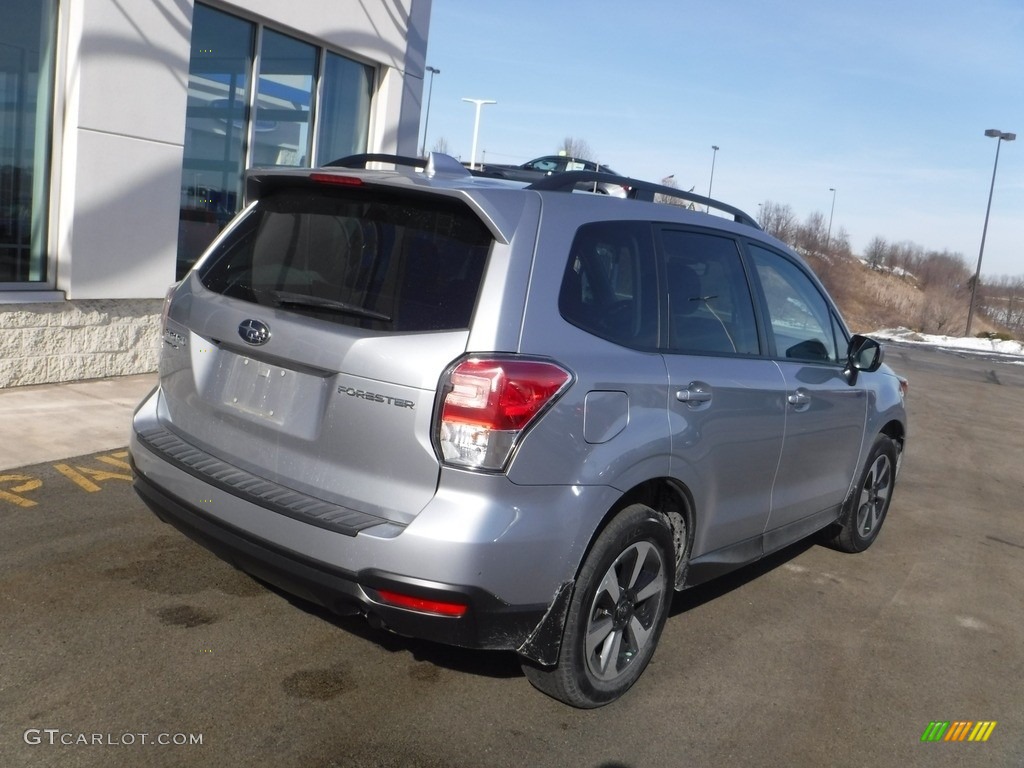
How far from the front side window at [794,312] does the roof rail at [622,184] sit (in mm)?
363

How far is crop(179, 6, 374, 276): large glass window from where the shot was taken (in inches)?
365

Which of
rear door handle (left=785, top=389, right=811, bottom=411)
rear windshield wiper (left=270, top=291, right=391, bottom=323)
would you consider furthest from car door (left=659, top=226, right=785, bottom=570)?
rear windshield wiper (left=270, top=291, right=391, bottom=323)

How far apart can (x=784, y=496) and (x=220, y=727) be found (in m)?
2.75

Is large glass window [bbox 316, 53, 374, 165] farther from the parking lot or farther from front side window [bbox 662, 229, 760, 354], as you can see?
front side window [bbox 662, 229, 760, 354]

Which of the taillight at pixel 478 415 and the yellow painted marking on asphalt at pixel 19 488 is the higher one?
the taillight at pixel 478 415

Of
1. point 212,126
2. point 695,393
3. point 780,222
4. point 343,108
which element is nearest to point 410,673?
point 695,393

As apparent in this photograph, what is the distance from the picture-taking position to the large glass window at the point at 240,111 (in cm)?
928

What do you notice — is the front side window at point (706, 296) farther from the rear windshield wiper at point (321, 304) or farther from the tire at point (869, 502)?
the tire at point (869, 502)

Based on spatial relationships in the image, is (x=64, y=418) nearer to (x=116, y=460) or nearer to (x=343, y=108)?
(x=116, y=460)

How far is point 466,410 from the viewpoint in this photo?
306 centimetres

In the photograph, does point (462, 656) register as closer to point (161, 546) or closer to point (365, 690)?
point (365, 690)

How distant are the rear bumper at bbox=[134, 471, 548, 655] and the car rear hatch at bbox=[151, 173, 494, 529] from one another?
0.17m

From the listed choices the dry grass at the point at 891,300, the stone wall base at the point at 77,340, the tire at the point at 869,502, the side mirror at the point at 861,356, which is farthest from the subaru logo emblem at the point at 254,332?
the dry grass at the point at 891,300

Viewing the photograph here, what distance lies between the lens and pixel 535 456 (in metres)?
3.12
